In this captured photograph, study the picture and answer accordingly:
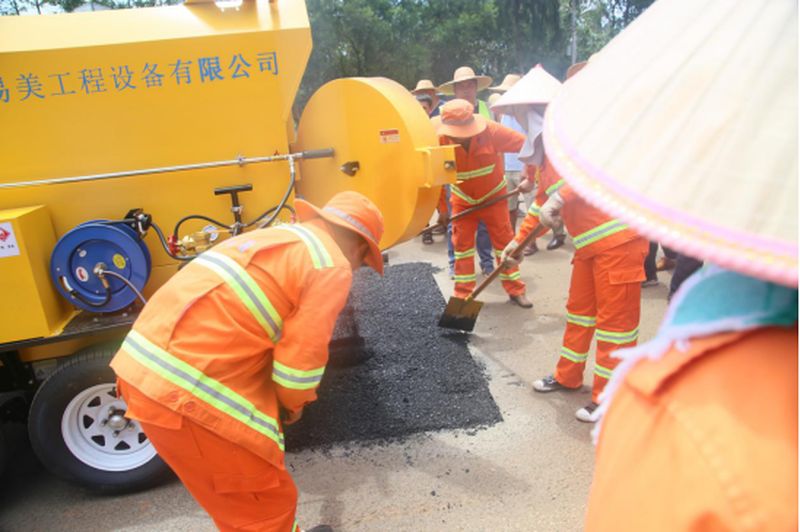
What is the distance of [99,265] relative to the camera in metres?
2.67

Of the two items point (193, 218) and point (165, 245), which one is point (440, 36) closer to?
point (193, 218)

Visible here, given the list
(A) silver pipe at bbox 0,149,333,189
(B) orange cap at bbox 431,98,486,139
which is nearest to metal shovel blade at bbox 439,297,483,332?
(B) orange cap at bbox 431,98,486,139

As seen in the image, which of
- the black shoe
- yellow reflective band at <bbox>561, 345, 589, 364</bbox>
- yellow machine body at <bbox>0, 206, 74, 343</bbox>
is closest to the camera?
yellow machine body at <bbox>0, 206, 74, 343</bbox>

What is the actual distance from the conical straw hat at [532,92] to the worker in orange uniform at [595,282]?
28 cm

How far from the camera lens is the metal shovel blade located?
167 inches

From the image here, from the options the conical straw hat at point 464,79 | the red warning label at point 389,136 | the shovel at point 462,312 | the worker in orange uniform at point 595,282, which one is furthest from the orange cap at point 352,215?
the conical straw hat at point 464,79

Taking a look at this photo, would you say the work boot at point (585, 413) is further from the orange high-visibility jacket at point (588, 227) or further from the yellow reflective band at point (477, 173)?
the yellow reflective band at point (477, 173)

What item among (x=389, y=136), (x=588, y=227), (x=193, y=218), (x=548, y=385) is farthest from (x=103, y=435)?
(x=588, y=227)

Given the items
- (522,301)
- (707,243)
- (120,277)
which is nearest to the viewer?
(707,243)

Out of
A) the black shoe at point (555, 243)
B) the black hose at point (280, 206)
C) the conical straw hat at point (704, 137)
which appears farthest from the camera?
the black shoe at point (555, 243)

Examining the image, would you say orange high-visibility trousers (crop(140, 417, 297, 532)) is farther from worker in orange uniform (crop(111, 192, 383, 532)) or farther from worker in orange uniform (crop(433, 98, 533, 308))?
worker in orange uniform (crop(433, 98, 533, 308))

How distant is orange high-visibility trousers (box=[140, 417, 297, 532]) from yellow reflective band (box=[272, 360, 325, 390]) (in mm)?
273

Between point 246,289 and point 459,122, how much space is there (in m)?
3.01

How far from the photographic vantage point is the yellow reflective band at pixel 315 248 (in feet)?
6.27
